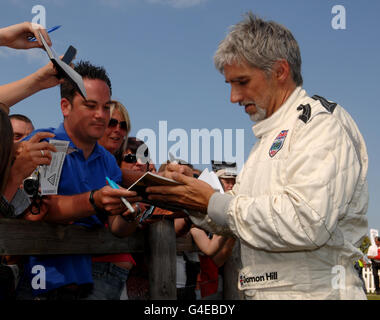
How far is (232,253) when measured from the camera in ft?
17.2

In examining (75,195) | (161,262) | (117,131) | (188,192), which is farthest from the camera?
(117,131)

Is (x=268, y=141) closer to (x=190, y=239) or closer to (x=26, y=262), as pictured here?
(x=26, y=262)

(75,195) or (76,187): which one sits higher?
(76,187)

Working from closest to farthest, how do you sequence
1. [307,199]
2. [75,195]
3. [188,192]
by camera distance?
[307,199] < [188,192] < [75,195]

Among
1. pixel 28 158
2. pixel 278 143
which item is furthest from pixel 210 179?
pixel 28 158

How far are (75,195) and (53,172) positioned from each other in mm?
265

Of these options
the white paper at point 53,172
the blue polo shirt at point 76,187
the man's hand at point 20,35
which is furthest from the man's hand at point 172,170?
the man's hand at point 20,35

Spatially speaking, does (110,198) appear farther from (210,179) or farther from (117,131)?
(117,131)

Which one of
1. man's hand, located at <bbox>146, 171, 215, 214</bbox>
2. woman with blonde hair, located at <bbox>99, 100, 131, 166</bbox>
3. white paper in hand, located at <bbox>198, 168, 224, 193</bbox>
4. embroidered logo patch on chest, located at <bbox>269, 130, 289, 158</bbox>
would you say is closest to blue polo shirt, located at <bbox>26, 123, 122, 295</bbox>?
man's hand, located at <bbox>146, 171, 215, 214</bbox>

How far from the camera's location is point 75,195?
308 centimetres

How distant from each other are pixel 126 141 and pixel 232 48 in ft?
8.11

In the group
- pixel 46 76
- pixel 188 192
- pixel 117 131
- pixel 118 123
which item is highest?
pixel 118 123

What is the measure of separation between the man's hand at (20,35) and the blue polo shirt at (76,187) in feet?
2.25

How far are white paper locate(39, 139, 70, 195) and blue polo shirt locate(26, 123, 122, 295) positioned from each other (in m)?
0.37
